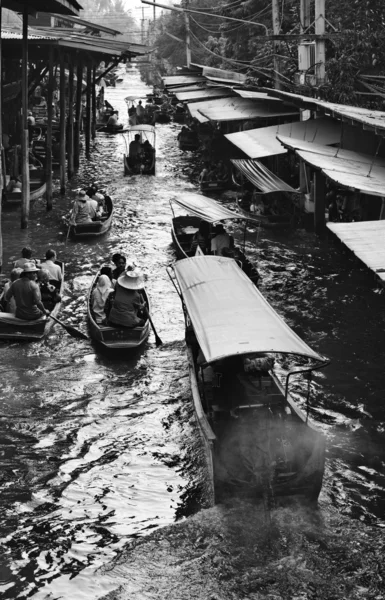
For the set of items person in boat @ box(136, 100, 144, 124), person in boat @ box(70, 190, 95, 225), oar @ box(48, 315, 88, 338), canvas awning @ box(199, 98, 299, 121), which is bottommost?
oar @ box(48, 315, 88, 338)

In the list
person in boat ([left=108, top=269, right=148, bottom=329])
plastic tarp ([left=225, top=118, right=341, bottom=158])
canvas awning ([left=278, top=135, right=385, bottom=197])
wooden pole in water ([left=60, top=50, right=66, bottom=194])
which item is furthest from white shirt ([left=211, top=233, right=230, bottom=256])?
wooden pole in water ([left=60, top=50, right=66, bottom=194])

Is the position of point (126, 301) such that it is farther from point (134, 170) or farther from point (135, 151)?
point (135, 151)

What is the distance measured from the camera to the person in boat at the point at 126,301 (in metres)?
13.0

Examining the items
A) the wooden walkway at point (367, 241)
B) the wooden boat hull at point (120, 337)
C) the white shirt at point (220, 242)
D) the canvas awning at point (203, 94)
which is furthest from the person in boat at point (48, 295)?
the canvas awning at point (203, 94)

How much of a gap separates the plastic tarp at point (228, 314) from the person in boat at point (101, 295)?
2.13 meters

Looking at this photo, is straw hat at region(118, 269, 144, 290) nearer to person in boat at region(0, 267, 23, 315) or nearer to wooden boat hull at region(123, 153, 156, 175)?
person in boat at region(0, 267, 23, 315)

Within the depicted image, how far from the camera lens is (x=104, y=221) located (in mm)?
20703

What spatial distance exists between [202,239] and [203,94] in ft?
53.6

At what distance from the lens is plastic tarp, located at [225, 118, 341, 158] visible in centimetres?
2038

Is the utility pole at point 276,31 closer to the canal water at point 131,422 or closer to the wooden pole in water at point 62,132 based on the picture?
the wooden pole in water at point 62,132

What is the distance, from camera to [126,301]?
13.0 meters

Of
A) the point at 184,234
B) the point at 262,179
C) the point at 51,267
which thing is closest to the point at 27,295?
the point at 51,267

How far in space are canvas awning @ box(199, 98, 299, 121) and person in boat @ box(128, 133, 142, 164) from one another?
9.97ft

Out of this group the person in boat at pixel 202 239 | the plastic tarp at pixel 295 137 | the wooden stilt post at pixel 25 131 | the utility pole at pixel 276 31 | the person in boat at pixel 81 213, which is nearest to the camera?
the person in boat at pixel 202 239
